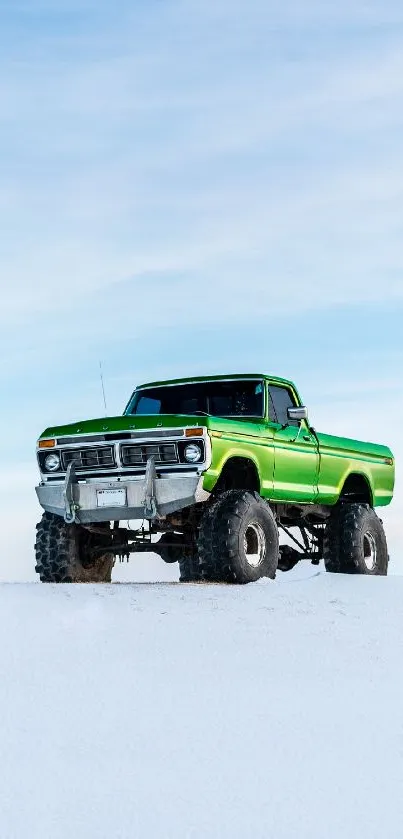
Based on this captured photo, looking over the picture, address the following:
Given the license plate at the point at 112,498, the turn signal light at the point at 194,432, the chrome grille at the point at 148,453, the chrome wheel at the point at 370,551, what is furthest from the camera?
the chrome wheel at the point at 370,551

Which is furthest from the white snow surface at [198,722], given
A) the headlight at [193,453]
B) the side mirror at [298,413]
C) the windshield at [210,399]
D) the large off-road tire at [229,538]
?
the windshield at [210,399]

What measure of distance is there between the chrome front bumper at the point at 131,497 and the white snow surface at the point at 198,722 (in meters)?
2.21

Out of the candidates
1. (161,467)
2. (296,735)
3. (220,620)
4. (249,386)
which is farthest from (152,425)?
(296,735)

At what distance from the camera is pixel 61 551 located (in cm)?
1426

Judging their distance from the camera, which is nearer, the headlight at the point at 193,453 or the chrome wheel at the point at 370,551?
the headlight at the point at 193,453

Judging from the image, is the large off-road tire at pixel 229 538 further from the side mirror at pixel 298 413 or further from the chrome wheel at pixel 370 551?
the chrome wheel at pixel 370 551

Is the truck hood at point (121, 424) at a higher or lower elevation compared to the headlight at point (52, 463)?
higher

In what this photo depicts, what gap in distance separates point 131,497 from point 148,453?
0.54m

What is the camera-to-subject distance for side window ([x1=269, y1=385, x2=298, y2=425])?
15227mm

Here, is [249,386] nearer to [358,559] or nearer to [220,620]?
[358,559]

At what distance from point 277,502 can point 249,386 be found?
1.55 m

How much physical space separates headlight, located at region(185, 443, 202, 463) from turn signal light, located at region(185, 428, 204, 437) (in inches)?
4.8

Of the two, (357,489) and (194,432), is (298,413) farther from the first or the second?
(357,489)

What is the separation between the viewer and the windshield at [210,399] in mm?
14969
